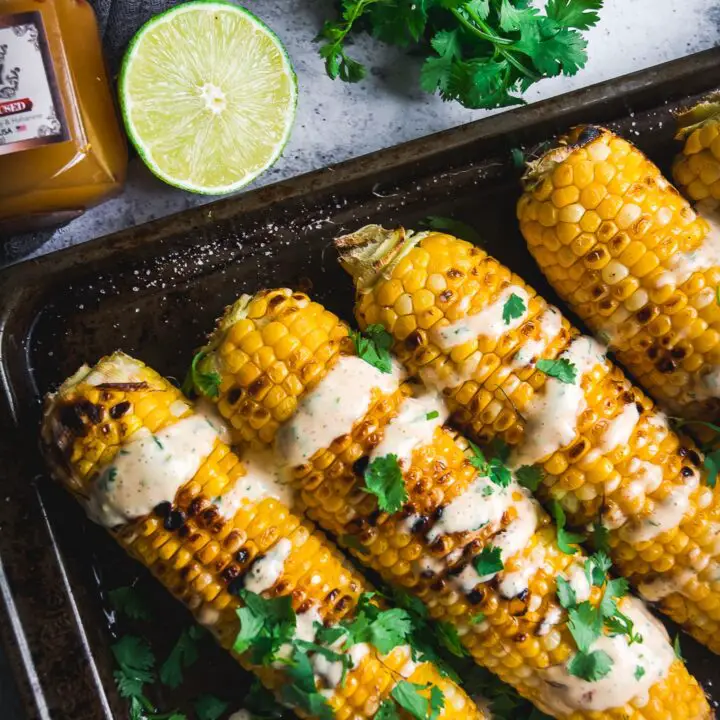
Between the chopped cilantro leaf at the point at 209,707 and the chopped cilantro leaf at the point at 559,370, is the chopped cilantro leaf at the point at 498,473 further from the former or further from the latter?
the chopped cilantro leaf at the point at 209,707

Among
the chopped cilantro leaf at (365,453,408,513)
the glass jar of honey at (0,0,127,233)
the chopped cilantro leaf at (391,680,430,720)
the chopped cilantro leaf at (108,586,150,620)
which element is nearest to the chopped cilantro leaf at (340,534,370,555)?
the chopped cilantro leaf at (365,453,408,513)

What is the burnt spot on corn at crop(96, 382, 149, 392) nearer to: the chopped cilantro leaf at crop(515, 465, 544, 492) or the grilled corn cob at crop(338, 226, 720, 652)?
the grilled corn cob at crop(338, 226, 720, 652)

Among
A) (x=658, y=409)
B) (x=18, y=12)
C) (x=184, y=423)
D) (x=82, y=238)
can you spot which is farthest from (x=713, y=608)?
(x=18, y=12)

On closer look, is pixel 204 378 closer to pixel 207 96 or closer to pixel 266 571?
pixel 266 571

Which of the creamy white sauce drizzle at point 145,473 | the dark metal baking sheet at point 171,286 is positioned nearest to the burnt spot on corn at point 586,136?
the dark metal baking sheet at point 171,286

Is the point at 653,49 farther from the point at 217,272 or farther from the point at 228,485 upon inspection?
the point at 228,485

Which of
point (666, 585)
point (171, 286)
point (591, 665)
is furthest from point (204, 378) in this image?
point (666, 585)

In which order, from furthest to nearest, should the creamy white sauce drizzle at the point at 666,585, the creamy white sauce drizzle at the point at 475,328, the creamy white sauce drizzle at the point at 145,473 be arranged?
1. the creamy white sauce drizzle at the point at 666,585
2. the creamy white sauce drizzle at the point at 475,328
3. the creamy white sauce drizzle at the point at 145,473
